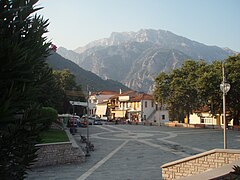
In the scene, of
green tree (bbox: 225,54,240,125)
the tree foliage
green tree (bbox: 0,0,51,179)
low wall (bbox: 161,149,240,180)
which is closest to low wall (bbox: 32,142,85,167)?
low wall (bbox: 161,149,240,180)

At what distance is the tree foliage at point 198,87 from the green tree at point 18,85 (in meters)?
36.4

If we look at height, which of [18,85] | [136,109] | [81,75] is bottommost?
[18,85]

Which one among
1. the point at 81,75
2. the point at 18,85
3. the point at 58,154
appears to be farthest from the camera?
the point at 81,75

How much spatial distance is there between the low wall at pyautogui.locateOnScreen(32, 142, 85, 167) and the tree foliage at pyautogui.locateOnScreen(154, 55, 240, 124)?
25.8 m

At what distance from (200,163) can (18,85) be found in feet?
28.2

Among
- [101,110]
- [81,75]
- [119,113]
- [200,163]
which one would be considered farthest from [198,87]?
[81,75]

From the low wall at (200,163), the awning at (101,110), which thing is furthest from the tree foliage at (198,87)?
the awning at (101,110)

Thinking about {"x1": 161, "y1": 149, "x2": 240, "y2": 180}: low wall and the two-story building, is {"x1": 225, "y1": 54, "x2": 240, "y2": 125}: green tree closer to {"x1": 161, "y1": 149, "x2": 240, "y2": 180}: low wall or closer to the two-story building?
{"x1": 161, "y1": 149, "x2": 240, "y2": 180}: low wall

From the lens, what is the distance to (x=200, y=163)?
11.2 metres

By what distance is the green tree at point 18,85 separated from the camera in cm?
430

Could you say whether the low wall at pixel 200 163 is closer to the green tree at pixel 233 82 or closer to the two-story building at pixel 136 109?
the green tree at pixel 233 82

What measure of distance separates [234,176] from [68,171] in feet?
34.1

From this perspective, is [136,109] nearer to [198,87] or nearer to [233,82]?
[198,87]

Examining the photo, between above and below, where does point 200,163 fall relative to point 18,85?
below
